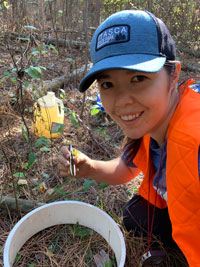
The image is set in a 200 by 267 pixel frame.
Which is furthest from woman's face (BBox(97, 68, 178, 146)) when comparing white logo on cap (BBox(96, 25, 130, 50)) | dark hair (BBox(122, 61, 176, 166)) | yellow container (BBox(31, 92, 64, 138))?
yellow container (BBox(31, 92, 64, 138))

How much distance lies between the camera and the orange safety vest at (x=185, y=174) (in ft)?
2.85

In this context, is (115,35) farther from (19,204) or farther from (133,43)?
(19,204)

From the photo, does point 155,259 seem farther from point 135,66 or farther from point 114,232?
point 135,66

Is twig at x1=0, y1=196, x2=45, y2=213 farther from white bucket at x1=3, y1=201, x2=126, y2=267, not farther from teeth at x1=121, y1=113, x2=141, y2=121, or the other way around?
teeth at x1=121, y1=113, x2=141, y2=121

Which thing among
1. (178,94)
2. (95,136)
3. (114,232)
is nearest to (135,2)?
(95,136)

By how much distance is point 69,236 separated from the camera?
1558 millimetres

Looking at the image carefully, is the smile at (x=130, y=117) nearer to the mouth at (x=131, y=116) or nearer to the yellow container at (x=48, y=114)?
the mouth at (x=131, y=116)

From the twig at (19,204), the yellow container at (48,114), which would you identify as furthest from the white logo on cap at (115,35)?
the yellow container at (48,114)

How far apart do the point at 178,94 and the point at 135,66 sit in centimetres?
36

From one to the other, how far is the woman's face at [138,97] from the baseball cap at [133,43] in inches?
2.0

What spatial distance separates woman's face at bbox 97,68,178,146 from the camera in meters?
0.89

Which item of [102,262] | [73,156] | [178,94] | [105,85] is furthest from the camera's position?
[102,262]

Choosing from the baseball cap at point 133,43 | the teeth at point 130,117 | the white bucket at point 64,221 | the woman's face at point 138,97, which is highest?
the baseball cap at point 133,43

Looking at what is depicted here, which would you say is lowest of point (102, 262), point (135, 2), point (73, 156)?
point (102, 262)
